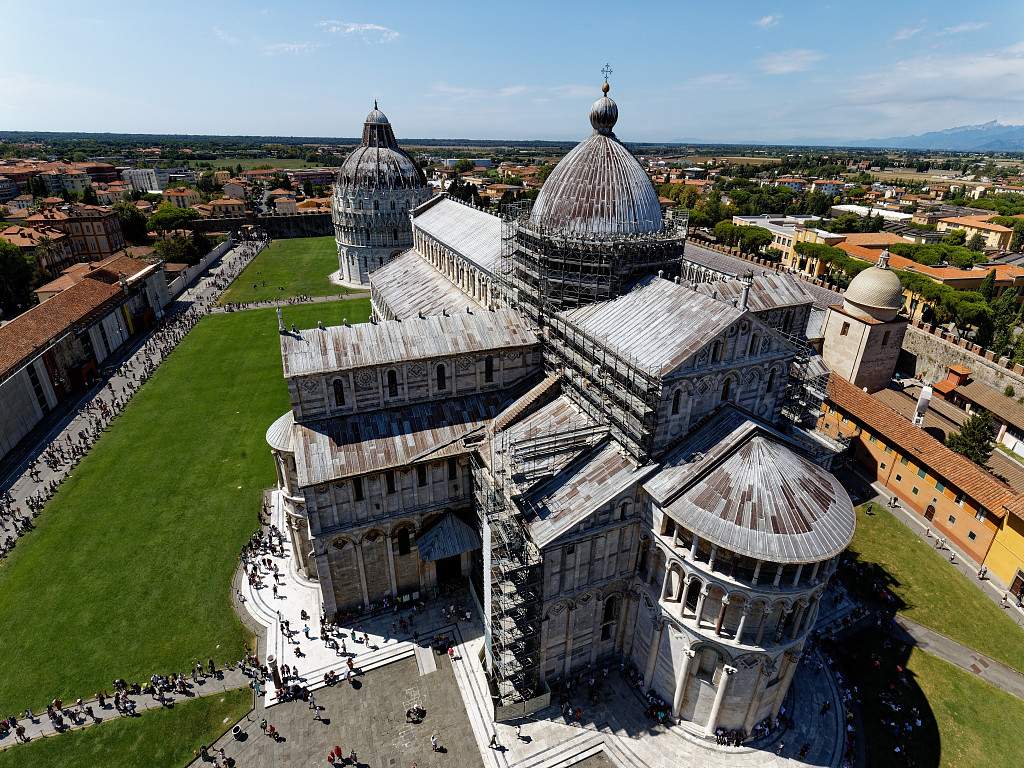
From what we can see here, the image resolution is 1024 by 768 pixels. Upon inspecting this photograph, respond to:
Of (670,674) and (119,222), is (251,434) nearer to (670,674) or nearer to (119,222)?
(670,674)

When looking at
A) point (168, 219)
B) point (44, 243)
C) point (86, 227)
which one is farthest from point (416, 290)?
point (168, 219)

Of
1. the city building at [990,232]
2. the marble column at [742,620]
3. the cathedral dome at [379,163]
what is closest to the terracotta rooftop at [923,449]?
the marble column at [742,620]

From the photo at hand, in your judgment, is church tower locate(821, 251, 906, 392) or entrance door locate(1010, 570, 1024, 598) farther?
church tower locate(821, 251, 906, 392)

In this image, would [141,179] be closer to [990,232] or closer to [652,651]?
[652,651]

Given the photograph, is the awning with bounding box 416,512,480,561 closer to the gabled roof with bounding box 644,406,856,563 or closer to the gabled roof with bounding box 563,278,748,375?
the gabled roof with bounding box 644,406,856,563

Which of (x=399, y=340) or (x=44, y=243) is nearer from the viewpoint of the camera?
(x=399, y=340)

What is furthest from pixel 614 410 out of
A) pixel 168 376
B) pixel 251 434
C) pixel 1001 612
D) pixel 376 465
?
pixel 168 376

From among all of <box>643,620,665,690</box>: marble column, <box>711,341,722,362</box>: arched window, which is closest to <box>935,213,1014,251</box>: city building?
<box>711,341,722,362</box>: arched window
